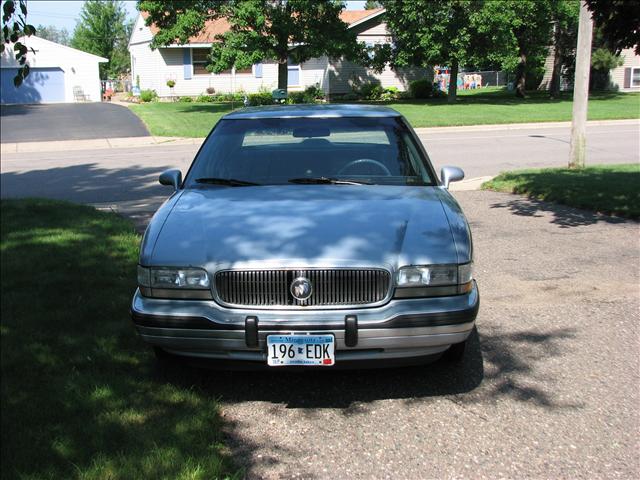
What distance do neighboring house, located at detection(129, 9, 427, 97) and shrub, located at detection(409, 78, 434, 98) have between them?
8.02ft

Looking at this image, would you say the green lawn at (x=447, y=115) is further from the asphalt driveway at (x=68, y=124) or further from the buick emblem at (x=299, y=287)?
the buick emblem at (x=299, y=287)

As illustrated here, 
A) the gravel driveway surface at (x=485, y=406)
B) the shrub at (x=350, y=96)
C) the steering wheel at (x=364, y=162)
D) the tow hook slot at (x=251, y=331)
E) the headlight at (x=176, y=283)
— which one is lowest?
the gravel driveway surface at (x=485, y=406)

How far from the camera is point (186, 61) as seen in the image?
43312 mm

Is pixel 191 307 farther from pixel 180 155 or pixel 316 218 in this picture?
pixel 180 155

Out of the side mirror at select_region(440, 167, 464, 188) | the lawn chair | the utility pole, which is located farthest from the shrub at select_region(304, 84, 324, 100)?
the side mirror at select_region(440, 167, 464, 188)

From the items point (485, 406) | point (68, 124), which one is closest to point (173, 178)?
point (485, 406)

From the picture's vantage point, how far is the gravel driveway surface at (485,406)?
3.31m

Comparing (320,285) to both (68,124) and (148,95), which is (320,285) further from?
(148,95)

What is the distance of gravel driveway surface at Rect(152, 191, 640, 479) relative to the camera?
3.31m

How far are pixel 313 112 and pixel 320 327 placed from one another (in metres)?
2.36

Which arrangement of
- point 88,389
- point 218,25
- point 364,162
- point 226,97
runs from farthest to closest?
point 218,25
point 226,97
point 364,162
point 88,389

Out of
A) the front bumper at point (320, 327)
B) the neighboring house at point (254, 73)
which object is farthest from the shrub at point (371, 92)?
the front bumper at point (320, 327)

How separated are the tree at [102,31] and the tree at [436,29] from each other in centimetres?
3639

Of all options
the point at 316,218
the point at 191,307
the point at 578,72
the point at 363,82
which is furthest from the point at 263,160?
the point at 363,82
